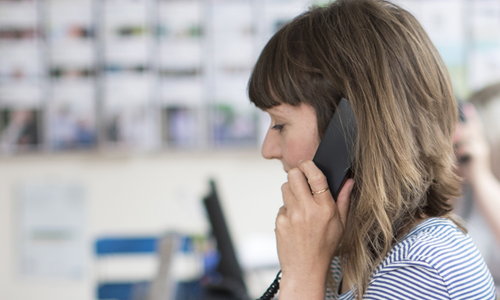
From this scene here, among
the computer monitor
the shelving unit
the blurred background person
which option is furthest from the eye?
the shelving unit

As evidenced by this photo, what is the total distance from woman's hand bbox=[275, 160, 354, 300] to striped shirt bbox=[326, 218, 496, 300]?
9 centimetres

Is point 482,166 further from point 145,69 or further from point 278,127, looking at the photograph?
point 145,69

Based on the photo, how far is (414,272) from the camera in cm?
56

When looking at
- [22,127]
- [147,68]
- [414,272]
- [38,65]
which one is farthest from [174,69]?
[414,272]

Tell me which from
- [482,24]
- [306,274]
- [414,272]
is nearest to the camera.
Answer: [414,272]

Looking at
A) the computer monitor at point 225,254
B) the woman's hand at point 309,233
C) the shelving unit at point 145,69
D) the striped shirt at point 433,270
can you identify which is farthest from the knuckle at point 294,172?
the shelving unit at point 145,69

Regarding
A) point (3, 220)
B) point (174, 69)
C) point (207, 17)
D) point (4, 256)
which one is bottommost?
point (4, 256)

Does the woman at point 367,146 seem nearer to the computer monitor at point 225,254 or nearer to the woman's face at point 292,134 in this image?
the woman's face at point 292,134

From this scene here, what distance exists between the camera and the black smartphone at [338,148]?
0.65 meters

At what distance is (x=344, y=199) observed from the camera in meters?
0.70

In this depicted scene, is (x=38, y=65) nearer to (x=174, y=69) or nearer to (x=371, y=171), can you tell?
(x=174, y=69)

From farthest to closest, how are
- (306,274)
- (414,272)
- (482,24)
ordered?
1. (482,24)
2. (306,274)
3. (414,272)

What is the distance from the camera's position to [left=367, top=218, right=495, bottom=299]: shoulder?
0.55m

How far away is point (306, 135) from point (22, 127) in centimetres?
203
